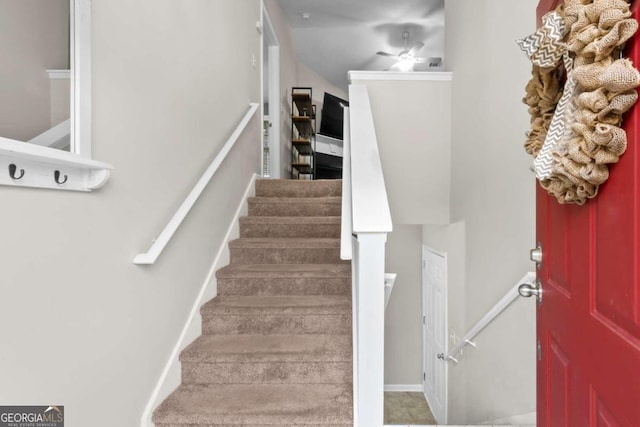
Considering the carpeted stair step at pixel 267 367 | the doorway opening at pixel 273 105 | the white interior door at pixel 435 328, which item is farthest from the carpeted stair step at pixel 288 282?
the doorway opening at pixel 273 105

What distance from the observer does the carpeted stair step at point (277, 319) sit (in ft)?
6.15

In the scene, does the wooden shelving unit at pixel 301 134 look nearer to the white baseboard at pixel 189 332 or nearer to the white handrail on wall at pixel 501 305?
the white baseboard at pixel 189 332

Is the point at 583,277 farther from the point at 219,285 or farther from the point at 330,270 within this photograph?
the point at 219,285

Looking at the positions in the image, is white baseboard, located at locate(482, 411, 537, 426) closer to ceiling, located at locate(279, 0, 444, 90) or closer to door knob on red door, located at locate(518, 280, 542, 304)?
door knob on red door, located at locate(518, 280, 542, 304)

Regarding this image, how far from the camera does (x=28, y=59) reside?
865 mm

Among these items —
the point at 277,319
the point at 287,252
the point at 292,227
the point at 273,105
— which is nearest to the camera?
the point at 277,319

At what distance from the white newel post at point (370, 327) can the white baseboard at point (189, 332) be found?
0.87 meters

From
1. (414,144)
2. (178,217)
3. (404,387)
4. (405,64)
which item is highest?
(405,64)

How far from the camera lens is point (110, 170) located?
3.95 ft

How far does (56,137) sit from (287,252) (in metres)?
1.58

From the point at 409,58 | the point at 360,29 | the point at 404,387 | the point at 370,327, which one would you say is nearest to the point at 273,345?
the point at 370,327

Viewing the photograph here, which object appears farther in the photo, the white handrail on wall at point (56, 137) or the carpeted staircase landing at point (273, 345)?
the carpeted staircase landing at point (273, 345)

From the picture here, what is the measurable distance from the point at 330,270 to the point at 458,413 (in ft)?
6.68

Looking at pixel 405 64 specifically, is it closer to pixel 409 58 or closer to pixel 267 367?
pixel 409 58
